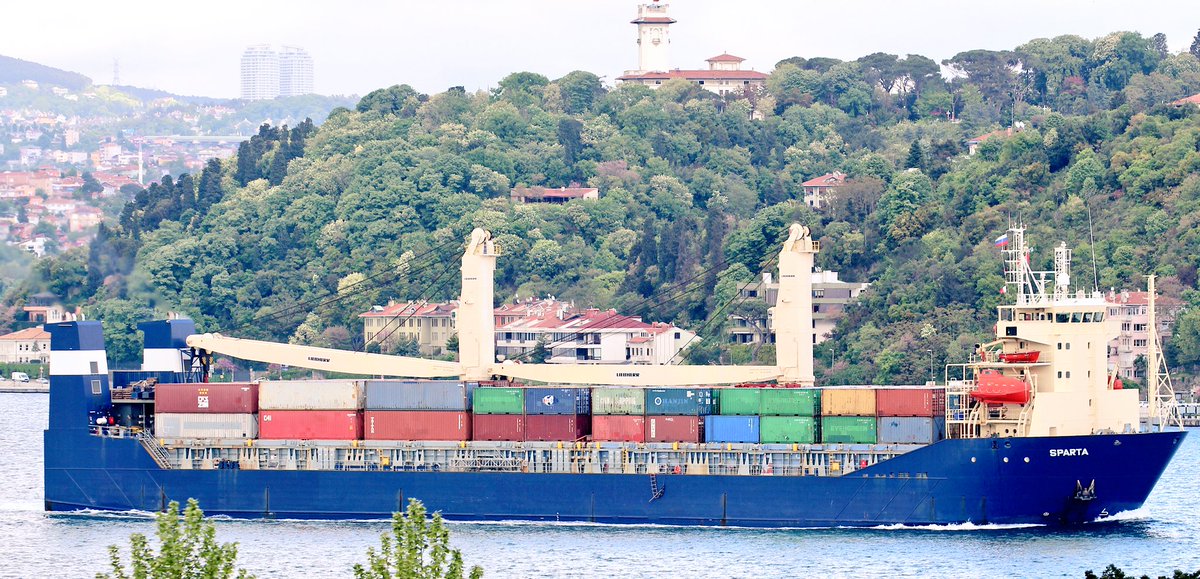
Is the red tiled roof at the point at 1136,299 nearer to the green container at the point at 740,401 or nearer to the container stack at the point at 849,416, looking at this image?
the green container at the point at 740,401

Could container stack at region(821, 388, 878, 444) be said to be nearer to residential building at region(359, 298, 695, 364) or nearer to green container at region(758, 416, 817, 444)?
green container at region(758, 416, 817, 444)

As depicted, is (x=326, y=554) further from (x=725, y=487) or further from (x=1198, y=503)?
(x=1198, y=503)

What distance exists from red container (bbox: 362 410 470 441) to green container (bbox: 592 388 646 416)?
3.40 m

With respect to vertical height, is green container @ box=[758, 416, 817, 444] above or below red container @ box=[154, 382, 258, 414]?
below

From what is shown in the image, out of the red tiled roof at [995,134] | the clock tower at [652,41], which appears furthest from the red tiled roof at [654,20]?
the red tiled roof at [995,134]

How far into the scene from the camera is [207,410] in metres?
63.0

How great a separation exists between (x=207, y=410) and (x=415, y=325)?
59.1 metres

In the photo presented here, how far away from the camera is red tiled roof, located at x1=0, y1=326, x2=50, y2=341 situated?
133 meters

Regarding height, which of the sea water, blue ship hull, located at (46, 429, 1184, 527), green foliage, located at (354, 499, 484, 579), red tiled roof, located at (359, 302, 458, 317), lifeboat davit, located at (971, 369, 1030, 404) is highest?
red tiled roof, located at (359, 302, 458, 317)

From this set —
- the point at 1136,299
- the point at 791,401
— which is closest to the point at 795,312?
the point at 791,401

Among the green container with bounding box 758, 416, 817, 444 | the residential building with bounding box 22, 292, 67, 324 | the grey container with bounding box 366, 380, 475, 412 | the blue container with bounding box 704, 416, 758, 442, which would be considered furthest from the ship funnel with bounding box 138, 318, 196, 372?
the residential building with bounding box 22, 292, 67, 324

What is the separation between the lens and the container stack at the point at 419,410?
200ft

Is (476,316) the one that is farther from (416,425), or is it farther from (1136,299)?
(1136,299)

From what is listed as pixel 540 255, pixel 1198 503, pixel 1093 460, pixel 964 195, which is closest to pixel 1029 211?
pixel 964 195
